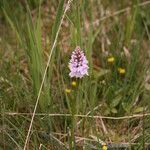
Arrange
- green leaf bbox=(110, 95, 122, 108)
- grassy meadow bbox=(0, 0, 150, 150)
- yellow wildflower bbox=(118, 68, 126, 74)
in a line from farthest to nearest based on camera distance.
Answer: yellow wildflower bbox=(118, 68, 126, 74), green leaf bbox=(110, 95, 122, 108), grassy meadow bbox=(0, 0, 150, 150)

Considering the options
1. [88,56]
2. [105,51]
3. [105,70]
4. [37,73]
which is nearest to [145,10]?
[105,51]

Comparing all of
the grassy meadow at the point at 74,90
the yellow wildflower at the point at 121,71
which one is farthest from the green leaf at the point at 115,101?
the yellow wildflower at the point at 121,71

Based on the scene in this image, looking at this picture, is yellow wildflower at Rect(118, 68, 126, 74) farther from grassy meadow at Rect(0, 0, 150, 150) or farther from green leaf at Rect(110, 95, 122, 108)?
green leaf at Rect(110, 95, 122, 108)

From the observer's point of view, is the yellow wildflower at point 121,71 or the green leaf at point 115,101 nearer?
the green leaf at point 115,101

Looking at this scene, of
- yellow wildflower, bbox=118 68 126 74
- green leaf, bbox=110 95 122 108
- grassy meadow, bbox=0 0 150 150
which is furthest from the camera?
yellow wildflower, bbox=118 68 126 74

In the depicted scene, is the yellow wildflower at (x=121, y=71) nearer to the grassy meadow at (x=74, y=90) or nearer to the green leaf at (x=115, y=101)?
the grassy meadow at (x=74, y=90)

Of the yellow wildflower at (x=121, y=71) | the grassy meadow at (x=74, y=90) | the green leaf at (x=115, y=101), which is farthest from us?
the yellow wildflower at (x=121, y=71)

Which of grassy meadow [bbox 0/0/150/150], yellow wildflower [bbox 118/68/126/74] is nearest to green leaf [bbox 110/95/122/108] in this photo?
grassy meadow [bbox 0/0/150/150]

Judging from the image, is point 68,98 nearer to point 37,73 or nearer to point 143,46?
point 37,73

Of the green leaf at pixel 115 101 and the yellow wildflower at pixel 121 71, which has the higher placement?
the yellow wildflower at pixel 121 71
